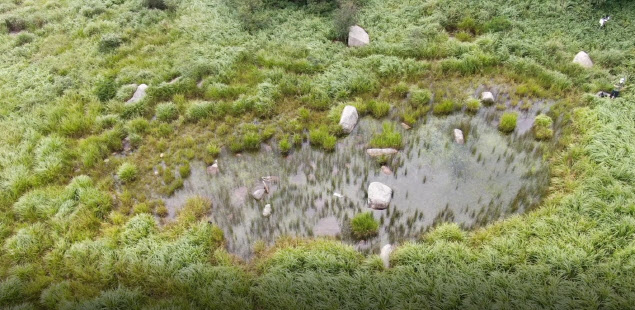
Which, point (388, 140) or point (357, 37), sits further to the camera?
point (357, 37)

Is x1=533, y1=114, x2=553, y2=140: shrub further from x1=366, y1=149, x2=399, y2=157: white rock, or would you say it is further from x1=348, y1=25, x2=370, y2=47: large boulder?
x1=348, y1=25, x2=370, y2=47: large boulder

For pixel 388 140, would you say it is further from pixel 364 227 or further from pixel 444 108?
pixel 364 227

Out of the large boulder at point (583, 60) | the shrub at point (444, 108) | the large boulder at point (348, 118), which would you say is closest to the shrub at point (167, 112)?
the large boulder at point (348, 118)

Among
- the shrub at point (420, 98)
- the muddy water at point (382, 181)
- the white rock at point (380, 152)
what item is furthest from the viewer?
the shrub at point (420, 98)

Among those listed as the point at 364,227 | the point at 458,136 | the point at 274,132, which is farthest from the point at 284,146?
the point at 458,136

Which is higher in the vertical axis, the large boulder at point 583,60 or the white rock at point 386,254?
the large boulder at point 583,60

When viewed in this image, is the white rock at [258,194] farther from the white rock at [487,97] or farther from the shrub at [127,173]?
the white rock at [487,97]

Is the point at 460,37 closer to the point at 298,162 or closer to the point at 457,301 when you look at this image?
the point at 298,162
